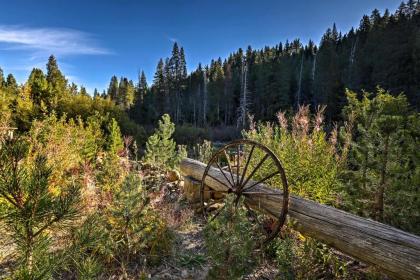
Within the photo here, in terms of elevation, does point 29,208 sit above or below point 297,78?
below

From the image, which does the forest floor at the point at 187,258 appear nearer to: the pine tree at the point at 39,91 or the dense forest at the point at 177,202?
the dense forest at the point at 177,202

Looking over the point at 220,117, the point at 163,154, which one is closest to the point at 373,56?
the point at 220,117

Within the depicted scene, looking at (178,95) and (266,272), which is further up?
(178,95)

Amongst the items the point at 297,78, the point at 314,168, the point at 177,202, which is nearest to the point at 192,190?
the point at 177,202

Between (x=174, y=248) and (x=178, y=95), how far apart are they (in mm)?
45380

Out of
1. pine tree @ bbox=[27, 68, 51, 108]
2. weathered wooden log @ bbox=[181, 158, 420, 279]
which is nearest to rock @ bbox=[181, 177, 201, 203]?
weathered wooden log @ bbox=[181, 158, 420, 279]

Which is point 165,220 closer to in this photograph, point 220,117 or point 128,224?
point 128,224

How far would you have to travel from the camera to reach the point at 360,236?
8.13ft

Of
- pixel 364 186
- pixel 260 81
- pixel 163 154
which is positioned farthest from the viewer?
pixel 260 81

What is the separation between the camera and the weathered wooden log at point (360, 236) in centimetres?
214

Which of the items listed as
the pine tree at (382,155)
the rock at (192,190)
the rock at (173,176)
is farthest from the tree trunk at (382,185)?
the rock at (173,176)

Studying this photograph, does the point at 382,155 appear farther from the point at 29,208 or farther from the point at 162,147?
the point at 162,147

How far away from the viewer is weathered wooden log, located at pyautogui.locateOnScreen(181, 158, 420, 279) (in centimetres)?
214

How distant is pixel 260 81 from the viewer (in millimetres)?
41875
